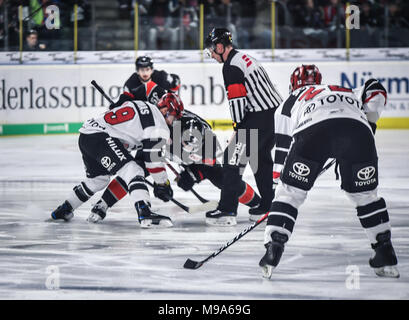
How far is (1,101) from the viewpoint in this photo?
1133 centimetres

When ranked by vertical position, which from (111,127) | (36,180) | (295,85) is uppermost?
(295,85)

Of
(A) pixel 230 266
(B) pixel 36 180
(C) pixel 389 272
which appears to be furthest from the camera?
(B) pixel 36 180

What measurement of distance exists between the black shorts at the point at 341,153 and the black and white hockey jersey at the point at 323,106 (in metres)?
0.05

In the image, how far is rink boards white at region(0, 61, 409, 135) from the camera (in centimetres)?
1149

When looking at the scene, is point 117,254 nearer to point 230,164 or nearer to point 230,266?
point 230,266

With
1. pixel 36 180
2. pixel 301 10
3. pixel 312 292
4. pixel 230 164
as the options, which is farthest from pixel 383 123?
pixel 312 292

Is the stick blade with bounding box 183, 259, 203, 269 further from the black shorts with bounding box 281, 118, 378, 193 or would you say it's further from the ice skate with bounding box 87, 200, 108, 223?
the ice skate with bounding box 87, 200, 108, 223

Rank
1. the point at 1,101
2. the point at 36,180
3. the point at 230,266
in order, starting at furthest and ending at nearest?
the point at 1,101
the point at 36,180
the point at 230,266

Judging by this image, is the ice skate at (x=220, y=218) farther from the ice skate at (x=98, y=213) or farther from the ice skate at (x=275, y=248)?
the ice skate at (x=275, y=248)

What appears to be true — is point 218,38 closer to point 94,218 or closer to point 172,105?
point 172,105

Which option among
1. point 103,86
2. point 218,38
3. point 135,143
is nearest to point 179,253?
point 135,143

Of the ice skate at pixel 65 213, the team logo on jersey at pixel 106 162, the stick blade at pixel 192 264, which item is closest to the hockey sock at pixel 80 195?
the ice skate at pixel 65 213

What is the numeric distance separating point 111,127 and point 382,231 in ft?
7.08

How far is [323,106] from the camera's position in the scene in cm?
384
